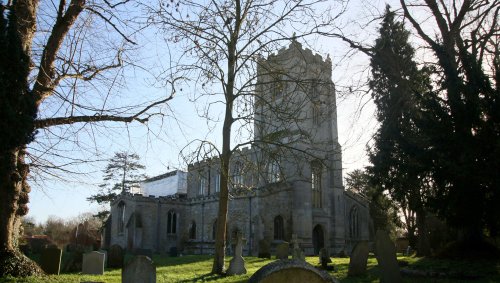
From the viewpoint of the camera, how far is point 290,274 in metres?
4.39

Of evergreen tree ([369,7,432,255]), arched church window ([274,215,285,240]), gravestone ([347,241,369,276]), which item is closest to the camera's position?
gravestone ([347,241,369,276])

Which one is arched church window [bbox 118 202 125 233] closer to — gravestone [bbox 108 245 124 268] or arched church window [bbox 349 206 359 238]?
arched church window [bbox 349 206 359 238]

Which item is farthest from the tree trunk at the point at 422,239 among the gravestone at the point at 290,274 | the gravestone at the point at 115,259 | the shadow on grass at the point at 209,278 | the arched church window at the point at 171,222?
the arched church window at the point at 171,222

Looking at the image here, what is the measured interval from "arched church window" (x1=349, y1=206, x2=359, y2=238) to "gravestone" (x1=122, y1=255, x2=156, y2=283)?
104ft

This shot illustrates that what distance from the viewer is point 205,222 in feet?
122

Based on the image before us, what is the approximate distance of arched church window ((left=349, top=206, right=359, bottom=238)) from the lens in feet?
123

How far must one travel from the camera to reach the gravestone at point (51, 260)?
44.2ft

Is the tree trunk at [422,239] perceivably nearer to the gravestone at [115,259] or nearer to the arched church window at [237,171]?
the arched church window at [237,171]

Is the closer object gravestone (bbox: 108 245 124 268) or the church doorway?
gravestone (bbox: 108 245 124 268)

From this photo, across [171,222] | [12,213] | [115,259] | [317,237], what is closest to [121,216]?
[171,222]

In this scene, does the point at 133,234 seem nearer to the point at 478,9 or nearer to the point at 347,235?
the point at 347,235

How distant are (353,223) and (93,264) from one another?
28121 mm

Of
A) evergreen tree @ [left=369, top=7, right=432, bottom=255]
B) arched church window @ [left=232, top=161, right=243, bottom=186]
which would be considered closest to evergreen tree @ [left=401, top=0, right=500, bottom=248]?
evergreen tree @ [left=369, top=7, right=432, bottom=255]

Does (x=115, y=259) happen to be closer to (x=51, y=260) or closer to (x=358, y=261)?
(x=51, y=260)
